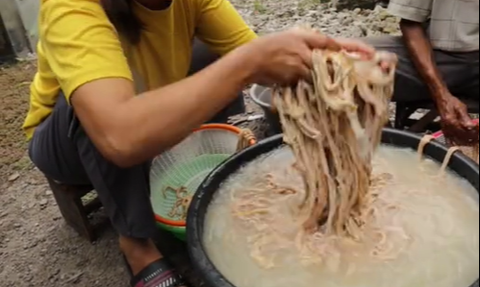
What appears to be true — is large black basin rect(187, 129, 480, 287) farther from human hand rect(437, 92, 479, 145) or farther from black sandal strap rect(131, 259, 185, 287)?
black sandal strap rect(131, 259, 185, 287)

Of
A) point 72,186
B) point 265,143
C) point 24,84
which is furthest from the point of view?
point 24,84

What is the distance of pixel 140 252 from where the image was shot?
2.23 metres

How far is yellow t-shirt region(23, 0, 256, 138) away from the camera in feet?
5.35

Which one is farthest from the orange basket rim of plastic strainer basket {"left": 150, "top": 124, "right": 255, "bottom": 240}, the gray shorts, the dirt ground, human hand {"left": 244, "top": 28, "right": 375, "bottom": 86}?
human hand {"left": 244, "top": 28, "right": 375, "bottom": 86}

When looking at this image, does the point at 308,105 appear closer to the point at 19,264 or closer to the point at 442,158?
the point at 442,158

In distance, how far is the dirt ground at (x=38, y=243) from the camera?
2461mm

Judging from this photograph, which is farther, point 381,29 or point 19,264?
point 381,29

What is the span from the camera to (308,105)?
1.53 meters

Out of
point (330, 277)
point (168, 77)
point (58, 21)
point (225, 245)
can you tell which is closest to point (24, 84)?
point (168, 77)

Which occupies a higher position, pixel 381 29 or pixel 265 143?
pixel 265 143

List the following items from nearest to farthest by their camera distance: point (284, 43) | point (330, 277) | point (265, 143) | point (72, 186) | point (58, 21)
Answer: point (284, 43) → point (330, 277) → point (58, 21) → point (265, 143) → point (72, 186)

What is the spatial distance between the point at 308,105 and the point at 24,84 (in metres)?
2.93

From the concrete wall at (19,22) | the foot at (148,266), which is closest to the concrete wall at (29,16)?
the concrete wall at (19,22)

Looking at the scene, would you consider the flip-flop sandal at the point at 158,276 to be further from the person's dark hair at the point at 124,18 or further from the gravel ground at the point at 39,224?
the person's dark hair at the point at 124,18
